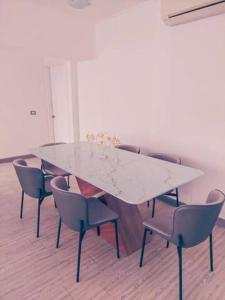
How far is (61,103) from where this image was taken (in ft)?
17.8

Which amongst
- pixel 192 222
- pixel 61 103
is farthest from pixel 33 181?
pixel 61 103

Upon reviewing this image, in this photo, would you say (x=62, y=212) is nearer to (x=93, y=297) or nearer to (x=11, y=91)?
(x=93, y=297)

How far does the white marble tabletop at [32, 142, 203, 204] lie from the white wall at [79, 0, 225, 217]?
660 millimetres

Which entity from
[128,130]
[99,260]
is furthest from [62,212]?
[128,130]

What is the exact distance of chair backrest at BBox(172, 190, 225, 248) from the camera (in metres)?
1.58

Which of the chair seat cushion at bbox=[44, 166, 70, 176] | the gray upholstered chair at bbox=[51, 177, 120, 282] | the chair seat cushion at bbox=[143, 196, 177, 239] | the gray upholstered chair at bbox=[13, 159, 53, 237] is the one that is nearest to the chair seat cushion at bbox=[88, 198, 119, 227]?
the gray upholstered chair at bbox=[51, 177, 120, 282]

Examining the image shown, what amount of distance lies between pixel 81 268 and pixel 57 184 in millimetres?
776

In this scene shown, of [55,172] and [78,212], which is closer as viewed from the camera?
[78,212]

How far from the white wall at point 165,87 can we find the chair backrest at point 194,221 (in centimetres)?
A: 114

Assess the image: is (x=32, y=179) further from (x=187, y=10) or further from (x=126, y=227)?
(x=187, y=10)

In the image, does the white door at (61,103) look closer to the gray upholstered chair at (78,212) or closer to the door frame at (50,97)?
the door frame at (50,97)

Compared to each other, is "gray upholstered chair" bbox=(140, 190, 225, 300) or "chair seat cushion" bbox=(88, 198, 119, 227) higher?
"gray upholstered chair" bbox=(140, 190, 225, 300)

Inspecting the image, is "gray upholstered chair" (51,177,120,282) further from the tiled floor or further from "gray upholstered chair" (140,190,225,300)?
"gray upholstered chair" (140,190,225,300)

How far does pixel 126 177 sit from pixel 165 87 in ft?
5.29
